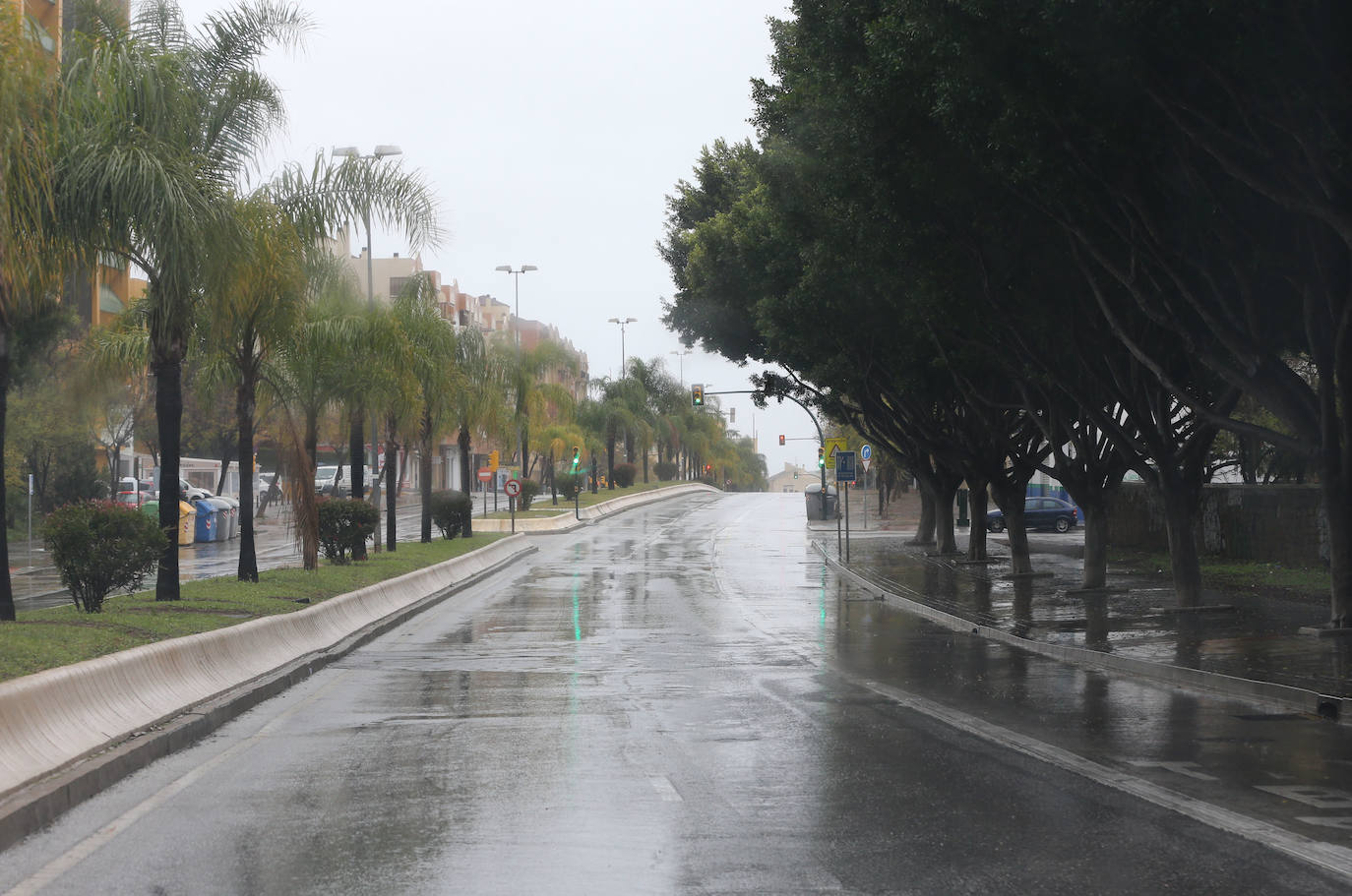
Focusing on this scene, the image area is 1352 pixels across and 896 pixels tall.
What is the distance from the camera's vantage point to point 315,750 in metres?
10.7

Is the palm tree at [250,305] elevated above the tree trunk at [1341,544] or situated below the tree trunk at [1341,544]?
above

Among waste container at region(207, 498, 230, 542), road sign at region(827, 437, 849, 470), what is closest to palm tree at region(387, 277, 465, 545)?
road sign at region(827, 437, 849, 470)

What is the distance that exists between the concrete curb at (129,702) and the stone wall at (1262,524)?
1708 centimetres

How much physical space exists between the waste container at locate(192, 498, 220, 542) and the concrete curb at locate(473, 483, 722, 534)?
34.4 feet

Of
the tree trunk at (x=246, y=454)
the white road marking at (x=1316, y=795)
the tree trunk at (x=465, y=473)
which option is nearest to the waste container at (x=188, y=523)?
the tree trunk at (x=465, y=473)

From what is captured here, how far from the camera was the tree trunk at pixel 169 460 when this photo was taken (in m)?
17.8

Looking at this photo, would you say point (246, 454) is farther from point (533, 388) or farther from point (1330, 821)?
point (533, 388)

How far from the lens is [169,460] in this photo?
58.5 ft

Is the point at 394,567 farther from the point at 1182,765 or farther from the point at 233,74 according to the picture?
the point at 1182,765

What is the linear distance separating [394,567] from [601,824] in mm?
22108

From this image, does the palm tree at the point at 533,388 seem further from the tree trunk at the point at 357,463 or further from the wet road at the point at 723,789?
the wet road at the point at 723,789

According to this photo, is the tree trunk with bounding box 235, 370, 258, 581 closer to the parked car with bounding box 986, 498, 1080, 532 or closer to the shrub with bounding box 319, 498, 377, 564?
the shrub with bounding box 319, 498, 377, 564

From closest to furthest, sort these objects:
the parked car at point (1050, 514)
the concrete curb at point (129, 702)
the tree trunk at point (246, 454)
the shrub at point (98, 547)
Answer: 1. the concrete curb at point (129, 702)
2. the shrub at point (98, 547)
3. the tree trunk at point (246, 454)
4. the parked car at point (1050, 514)

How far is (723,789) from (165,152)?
11.0m
